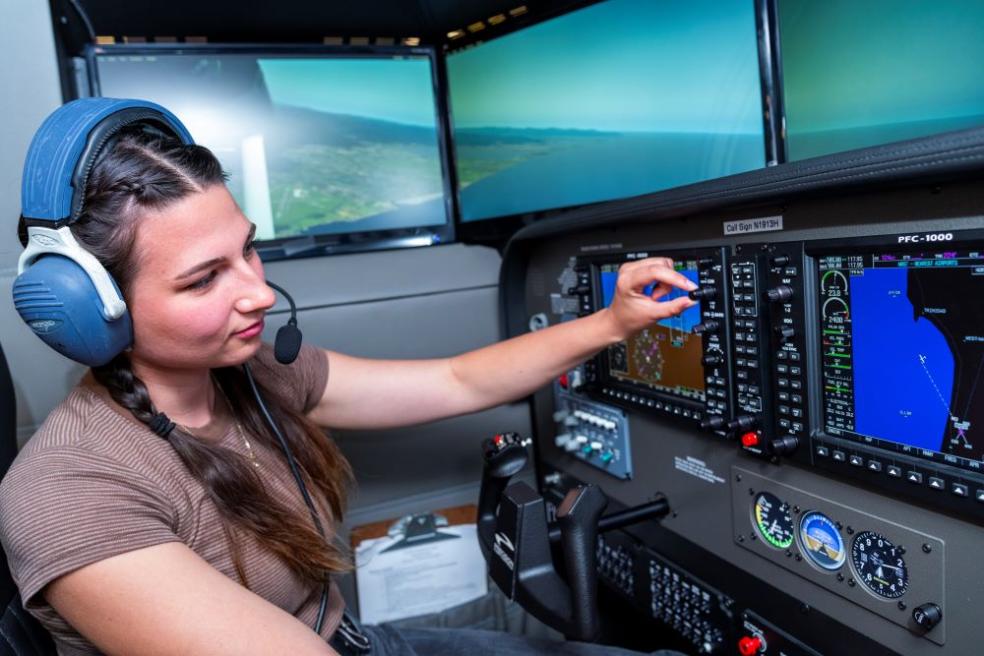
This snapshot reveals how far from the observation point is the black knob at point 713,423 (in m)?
1.13

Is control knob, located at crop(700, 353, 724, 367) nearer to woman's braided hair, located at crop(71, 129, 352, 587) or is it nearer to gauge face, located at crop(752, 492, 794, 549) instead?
gauge face, located at crop(752, 492, 794, 549)

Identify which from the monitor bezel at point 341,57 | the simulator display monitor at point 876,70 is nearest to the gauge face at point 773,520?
the simulator display monitor at point 876,70

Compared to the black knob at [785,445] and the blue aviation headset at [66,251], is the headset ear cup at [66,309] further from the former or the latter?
the black knob at [785,445]

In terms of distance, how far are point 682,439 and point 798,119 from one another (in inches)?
23.1

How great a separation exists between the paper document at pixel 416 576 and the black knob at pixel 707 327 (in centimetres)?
88

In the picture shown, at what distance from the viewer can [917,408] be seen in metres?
0.85

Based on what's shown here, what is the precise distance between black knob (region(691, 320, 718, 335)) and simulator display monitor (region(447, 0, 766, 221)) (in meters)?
0.36

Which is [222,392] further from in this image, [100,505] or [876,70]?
[876,70]

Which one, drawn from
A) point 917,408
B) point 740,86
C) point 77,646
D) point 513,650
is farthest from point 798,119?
point 77,646

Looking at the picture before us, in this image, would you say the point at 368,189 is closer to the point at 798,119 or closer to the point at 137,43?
the point at 137,43

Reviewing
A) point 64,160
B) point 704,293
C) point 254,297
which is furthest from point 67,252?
point 704,293

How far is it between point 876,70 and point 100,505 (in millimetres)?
1228

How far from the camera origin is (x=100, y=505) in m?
0.82

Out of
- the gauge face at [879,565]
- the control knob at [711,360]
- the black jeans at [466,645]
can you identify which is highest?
the control knob at [711,360]
